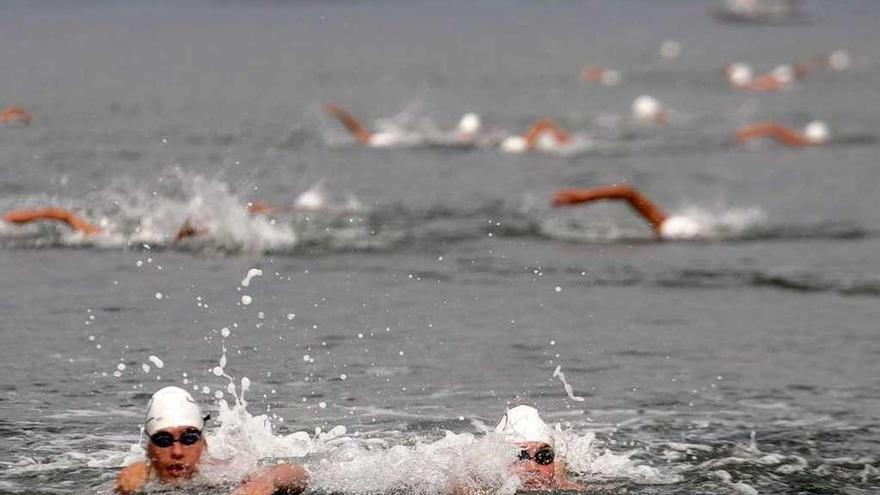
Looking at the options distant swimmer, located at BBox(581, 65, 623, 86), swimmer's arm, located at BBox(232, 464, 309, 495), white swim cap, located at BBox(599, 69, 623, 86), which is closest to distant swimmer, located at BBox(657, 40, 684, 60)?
white swim cap, located at BBox(599, 69, 623, 86)

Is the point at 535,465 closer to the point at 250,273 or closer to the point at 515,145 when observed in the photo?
the point at 250,273

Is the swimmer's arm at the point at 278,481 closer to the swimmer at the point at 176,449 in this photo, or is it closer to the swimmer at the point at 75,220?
the swimmer at the point at 176,449

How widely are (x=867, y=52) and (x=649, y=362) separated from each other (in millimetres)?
61324

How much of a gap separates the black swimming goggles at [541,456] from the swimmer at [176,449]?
1466mm

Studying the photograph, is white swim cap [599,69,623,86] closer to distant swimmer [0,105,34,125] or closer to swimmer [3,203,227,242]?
distant swimmer [0,105,34,125]

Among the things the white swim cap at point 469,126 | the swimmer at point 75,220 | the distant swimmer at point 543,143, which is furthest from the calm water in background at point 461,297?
the white swim cap at point 469,126

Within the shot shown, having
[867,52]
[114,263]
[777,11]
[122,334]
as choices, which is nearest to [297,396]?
[122,334]

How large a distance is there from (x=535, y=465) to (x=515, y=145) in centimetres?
2324

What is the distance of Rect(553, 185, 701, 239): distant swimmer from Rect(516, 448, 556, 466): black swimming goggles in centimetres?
787

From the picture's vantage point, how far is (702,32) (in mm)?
101000

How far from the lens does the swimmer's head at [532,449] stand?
1258cm

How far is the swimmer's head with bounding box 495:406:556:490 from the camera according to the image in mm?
12578

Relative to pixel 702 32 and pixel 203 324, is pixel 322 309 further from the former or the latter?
pixel 702 32

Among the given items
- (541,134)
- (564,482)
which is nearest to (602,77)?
(541,134)
